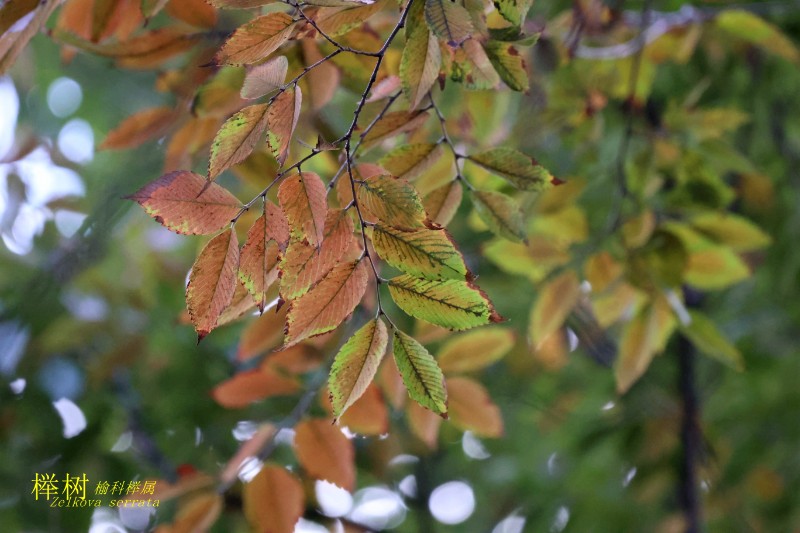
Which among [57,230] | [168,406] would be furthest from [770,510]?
[57,230]

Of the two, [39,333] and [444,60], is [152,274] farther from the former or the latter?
[444,60]

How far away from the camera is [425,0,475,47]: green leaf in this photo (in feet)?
1.20

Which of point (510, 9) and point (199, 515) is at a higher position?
point (510, 9)

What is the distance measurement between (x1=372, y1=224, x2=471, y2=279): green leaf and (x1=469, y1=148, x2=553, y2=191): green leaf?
0.13m

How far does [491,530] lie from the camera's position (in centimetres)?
179

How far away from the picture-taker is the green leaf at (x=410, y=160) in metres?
0.51

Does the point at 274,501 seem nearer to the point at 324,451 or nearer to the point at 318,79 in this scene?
the point at 324,451

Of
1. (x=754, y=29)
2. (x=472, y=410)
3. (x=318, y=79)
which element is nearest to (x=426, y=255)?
(x=318, y=79)

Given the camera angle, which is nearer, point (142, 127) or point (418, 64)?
point (418, 64)

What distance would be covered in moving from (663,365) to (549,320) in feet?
2.68

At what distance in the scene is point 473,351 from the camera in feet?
3.00

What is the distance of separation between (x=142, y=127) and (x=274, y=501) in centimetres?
41

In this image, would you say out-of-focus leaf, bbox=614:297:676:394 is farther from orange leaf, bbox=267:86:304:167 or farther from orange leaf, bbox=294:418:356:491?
orange leaf, bbox=267:86:304:167

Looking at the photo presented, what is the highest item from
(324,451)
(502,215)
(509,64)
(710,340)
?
(509,64)
